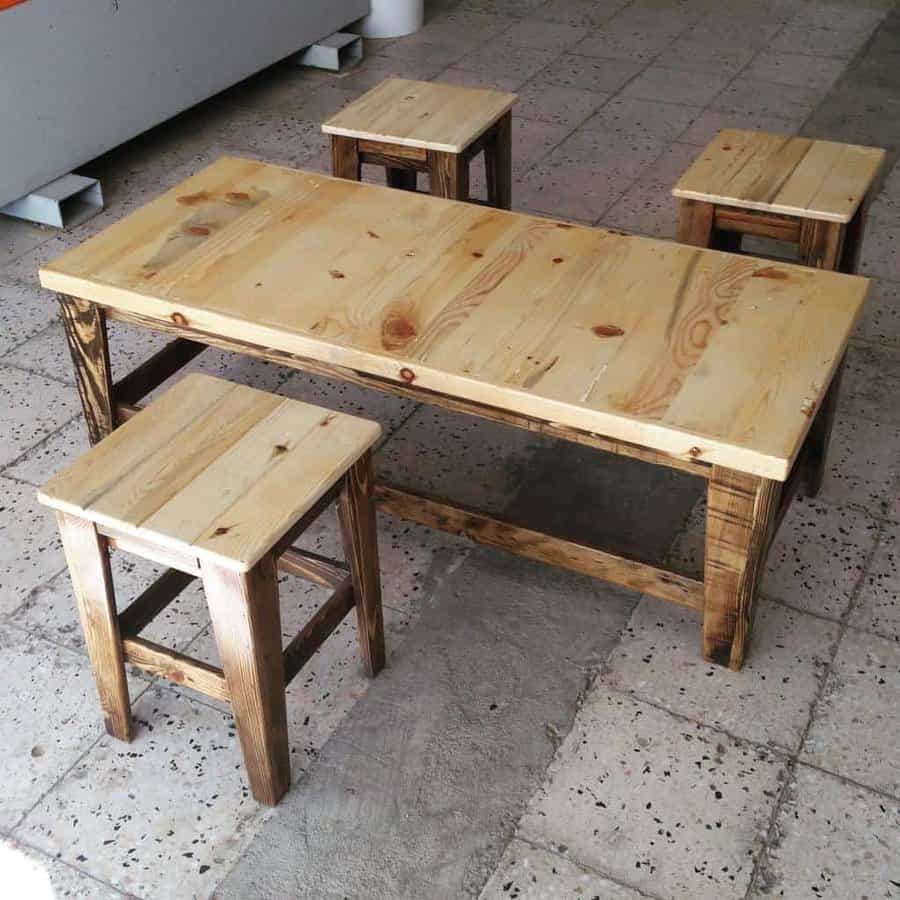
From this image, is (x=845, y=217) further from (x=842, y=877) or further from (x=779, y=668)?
(x=842, y=877)

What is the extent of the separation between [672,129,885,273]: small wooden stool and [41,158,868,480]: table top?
1.20 ft

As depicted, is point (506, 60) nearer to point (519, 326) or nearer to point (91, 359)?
point (91, 359)

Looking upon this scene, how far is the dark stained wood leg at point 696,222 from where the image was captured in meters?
2.62

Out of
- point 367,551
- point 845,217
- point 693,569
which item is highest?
point 845,217

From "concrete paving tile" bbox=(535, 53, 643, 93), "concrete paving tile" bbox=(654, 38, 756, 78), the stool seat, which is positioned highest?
the stool seat

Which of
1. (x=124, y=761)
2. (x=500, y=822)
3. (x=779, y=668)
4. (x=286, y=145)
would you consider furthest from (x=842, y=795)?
(x=286, y=145)

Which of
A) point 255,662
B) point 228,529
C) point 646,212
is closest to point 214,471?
point 228,529

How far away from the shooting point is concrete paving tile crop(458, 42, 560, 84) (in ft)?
16.2

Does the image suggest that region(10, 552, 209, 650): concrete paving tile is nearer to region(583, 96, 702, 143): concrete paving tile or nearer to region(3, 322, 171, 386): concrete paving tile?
region(3, 322, 171, 386): concrete paving tile

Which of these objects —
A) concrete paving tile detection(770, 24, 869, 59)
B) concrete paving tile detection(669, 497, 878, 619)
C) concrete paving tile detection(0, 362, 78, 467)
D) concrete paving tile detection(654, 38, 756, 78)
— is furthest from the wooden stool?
concrete paving tile detection(770, 24, 869, 59)

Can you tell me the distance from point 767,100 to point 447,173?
2.31m

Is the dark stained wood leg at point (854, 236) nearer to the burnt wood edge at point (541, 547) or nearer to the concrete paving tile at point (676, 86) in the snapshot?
the burnt wood edge at point (541, 547)

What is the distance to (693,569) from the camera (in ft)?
7.77

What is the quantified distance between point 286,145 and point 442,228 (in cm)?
214
